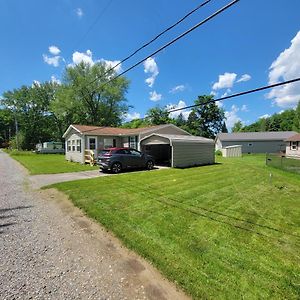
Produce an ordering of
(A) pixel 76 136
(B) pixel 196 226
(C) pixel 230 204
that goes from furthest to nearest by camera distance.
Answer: (A) pixel 76 136 < (C) pixel 230 204 < (B) pixel 196 226

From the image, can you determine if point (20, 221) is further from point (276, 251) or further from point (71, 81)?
point (71, 81)

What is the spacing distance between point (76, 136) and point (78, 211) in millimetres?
16884

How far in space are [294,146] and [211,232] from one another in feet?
113

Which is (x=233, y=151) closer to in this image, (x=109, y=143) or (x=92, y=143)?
(x=109, y=143)

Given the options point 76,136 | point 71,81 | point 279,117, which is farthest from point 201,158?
point 279,117

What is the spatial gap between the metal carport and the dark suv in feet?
6.83

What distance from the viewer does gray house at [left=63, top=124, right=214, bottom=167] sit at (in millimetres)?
18156

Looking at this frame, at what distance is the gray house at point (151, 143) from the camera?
1816 cm

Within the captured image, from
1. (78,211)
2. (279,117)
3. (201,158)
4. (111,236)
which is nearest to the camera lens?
(111,236)

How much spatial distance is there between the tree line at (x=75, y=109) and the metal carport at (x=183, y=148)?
47.8 ft

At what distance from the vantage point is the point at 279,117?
83.8m

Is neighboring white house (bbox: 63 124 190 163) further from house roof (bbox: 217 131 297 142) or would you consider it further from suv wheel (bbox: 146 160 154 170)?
house roof (bbox: 217 131 297 142)

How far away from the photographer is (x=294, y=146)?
33344mm

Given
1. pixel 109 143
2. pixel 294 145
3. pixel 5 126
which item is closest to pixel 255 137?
pixel 294 145
